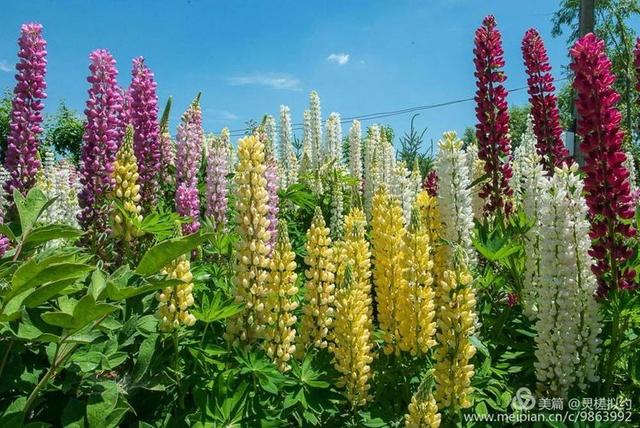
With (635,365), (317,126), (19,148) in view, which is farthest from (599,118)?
(317,126)

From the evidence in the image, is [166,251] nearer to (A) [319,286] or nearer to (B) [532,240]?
(A) [319,286]

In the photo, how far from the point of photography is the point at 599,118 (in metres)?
2.77

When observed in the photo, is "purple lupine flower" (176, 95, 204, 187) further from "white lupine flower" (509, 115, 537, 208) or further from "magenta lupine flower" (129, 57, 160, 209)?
"white lupine flower" (509, 115, 537, 208)

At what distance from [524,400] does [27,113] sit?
118 inches

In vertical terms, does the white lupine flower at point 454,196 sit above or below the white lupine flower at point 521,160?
below

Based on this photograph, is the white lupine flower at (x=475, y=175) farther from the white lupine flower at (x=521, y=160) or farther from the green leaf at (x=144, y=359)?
the green leaf at (x=144, y=359)

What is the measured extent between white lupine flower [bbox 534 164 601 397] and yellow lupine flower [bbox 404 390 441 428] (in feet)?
2.36

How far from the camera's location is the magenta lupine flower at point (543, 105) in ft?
12.9

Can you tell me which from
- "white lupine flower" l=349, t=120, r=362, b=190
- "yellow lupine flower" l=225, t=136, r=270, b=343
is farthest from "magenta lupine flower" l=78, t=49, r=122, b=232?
"white lupine flower" l=349, t=120, r=362, b=190

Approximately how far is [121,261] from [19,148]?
96 centimetres

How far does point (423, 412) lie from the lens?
2.12m

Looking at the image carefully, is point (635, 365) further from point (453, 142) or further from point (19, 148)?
point (19, 148)

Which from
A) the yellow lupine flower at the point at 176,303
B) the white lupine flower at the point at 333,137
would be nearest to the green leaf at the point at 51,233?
the yellow lupine flower at the point at 176,303

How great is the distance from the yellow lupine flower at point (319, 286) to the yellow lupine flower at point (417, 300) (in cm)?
31
